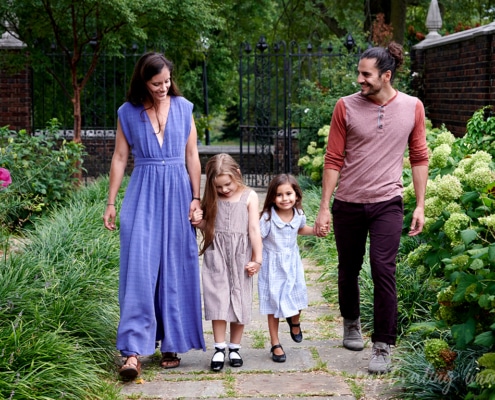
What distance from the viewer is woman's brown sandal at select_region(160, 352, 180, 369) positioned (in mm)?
5143

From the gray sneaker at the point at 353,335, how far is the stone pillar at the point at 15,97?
9334mm

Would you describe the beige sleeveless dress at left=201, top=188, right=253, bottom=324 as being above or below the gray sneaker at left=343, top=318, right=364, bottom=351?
above

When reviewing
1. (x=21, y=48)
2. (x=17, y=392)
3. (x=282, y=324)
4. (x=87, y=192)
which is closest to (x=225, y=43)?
(x=21, y=48)

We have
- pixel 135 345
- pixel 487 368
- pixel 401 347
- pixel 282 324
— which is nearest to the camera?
pixel 487 368

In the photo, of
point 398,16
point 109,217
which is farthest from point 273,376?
point 398,16

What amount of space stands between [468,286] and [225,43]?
818 inches

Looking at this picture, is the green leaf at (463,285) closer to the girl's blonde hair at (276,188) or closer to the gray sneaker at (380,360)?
the gray sneaker at (380,360)

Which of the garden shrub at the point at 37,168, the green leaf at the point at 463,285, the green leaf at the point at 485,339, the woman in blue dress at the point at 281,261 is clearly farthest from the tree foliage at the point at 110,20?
the green leaf at the point at 485,339

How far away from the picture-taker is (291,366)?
5.19m

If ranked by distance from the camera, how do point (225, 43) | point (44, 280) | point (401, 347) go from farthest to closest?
point (225, 43), point (44, 280), point (401, 347)

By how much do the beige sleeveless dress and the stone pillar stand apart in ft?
30.3

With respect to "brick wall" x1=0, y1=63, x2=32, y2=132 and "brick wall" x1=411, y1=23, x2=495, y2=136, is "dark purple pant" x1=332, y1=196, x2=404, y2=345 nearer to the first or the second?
"brick wall" x1=411, y1=23, x2=495, y2=136

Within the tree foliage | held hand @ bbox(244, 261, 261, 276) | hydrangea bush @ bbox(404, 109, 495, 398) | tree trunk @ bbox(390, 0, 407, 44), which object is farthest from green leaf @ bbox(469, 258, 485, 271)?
tree trunk @ bbox(390, 0, 407, 44)

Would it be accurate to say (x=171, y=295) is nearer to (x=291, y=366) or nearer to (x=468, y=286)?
(x=291, y=366)
